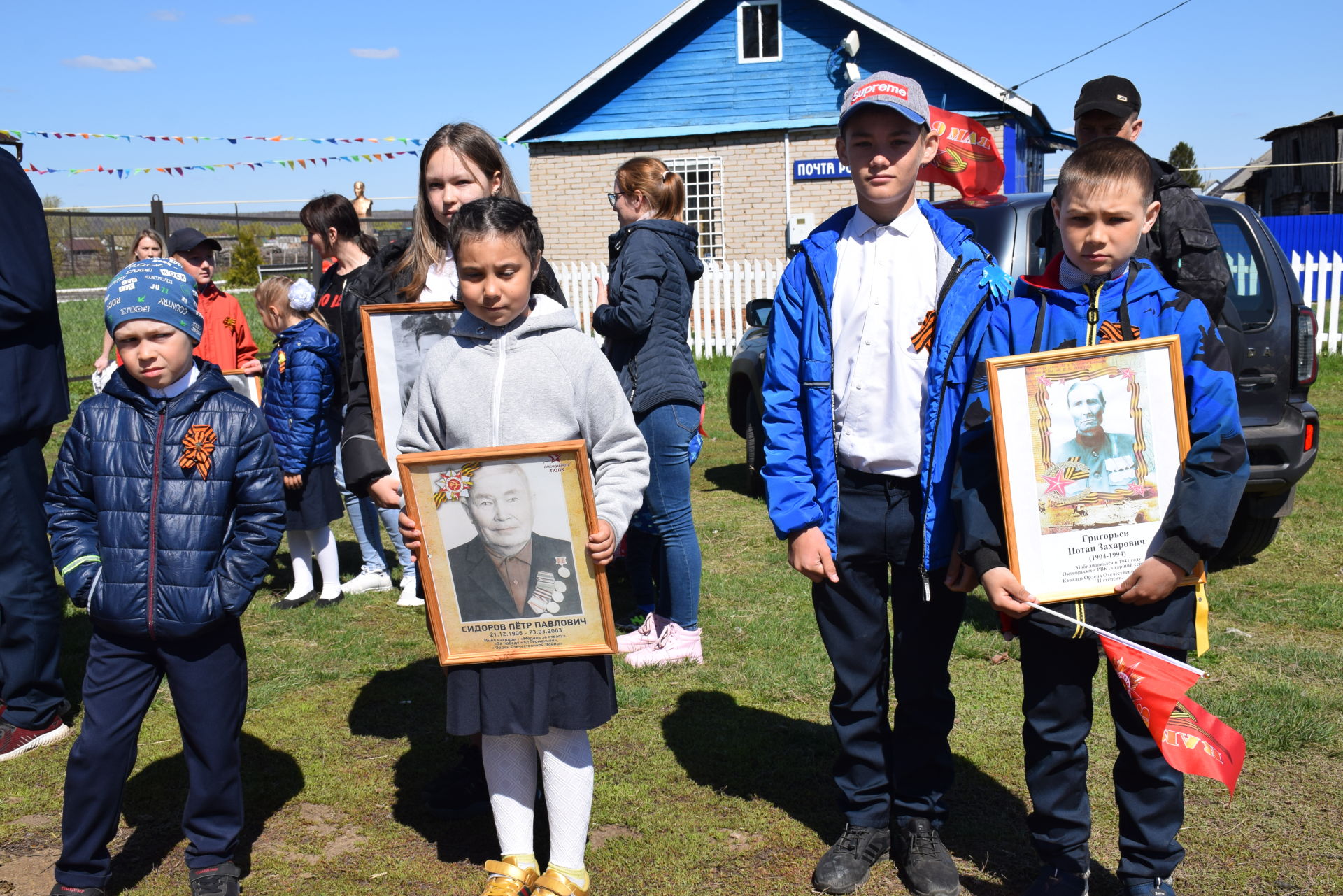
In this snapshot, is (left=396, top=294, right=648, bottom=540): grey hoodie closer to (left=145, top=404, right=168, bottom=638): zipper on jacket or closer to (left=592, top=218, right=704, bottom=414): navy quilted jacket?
(left=145, top=404, right=168, bottom=638): zipper on jacket

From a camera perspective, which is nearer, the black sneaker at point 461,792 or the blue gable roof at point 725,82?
the black sneaker at point 461,792

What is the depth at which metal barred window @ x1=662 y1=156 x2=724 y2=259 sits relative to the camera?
2253 cm

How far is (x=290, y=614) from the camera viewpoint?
19.7 ft

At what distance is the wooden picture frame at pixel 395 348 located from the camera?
3.22 meters

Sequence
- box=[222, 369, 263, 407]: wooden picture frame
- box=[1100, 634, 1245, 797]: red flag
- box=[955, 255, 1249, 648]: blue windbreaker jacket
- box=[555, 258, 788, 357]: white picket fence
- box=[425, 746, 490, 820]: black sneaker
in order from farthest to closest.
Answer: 1. box=[555, 258, 788, 357]: white picket fence
2. box=[222, 369, 263, 407]: wooden picture frame
3. box=[425, 746, 490, 820]: black sneaker
4. box=[955, 255, 1249, 648]: blue windbreaker jacket
5. box=[1100, 634, 1245, 797]: red flag

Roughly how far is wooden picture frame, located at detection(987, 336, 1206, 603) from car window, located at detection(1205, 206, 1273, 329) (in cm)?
368

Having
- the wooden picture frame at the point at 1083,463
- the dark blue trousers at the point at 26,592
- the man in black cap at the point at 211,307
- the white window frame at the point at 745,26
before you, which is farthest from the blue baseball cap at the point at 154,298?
the white window frame at the point at 745,26

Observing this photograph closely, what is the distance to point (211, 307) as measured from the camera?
23.7ft

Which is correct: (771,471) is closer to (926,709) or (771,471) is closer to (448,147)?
(926,709)

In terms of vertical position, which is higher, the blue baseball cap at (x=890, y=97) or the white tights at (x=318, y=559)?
the blue baseball cap at (x=890, y=97)

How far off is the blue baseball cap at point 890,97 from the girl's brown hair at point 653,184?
6.44 feet

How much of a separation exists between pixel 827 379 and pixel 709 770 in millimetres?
1662

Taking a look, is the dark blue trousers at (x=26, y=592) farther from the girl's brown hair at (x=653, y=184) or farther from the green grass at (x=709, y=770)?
the girl's brown hair at (x=653, y=184)

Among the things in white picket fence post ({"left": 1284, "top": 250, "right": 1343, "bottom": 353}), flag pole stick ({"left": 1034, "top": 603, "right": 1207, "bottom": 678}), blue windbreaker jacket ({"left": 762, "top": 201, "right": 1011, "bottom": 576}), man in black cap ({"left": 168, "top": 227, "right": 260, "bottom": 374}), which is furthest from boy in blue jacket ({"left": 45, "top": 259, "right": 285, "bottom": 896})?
white picket fence post ({"left": 1284, "top": 250, "right": 1343, "bottom": 353})
